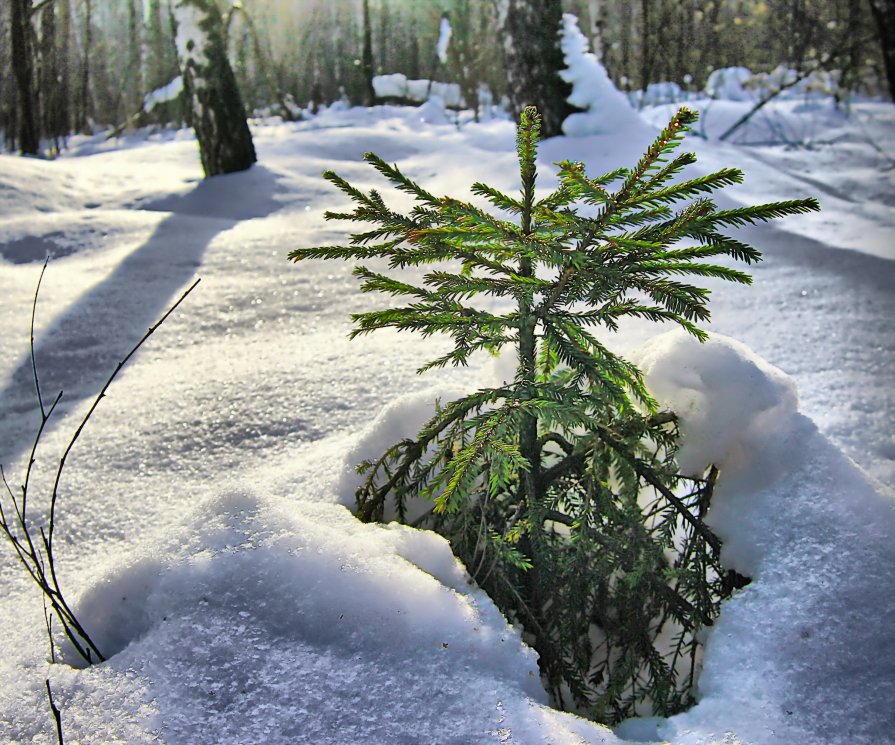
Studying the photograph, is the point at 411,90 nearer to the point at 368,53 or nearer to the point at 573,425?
the point at 368,53

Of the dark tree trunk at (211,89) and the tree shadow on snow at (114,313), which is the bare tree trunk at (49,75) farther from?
the tree shadow on snow at (114,313)

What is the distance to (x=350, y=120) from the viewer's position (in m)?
14.0

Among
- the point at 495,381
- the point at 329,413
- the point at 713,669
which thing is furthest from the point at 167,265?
the point at 713,669

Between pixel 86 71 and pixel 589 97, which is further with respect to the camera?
pixel 86 71

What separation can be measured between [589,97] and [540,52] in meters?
0.59

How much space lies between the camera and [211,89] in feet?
17.7

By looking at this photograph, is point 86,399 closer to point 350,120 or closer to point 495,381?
point 495,381

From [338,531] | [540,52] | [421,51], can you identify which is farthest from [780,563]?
[421,51]

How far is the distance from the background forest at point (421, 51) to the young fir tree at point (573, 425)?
4882 mm

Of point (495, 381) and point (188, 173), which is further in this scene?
point (188, 173)

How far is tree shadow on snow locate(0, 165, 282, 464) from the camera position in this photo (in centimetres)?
207

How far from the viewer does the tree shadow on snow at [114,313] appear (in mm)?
2070

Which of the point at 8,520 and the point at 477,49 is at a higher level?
the point at 477,49

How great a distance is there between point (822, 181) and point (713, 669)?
4.86m
